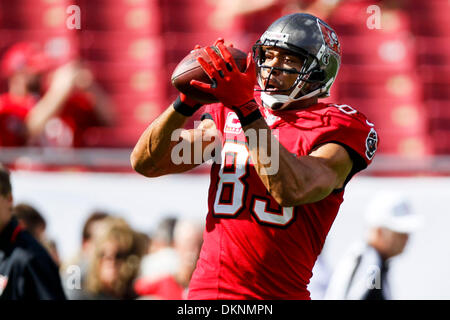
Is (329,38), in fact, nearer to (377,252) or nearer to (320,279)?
(377,252)

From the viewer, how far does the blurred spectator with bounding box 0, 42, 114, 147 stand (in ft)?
21.7

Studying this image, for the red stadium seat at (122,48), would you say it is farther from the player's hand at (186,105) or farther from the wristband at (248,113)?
the wristband at (248,113)

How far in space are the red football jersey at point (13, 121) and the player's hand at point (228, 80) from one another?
4165 mm

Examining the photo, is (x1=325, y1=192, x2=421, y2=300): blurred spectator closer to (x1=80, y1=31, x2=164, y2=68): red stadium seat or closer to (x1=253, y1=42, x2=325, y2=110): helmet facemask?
(x1=253, y1=42, x2=325, y2=110): helmet facemask

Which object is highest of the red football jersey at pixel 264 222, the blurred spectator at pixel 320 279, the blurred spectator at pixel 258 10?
the blurred spectator at pixel 258 10

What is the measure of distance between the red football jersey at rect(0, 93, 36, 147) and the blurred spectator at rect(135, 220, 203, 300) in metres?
2.07

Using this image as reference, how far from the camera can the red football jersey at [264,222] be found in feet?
9.64

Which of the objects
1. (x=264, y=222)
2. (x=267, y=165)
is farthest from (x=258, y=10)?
(x=267, y=165)

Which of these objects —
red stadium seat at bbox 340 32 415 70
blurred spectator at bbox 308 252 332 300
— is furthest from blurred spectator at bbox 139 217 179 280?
red stadium seat at bbox 340 32 415 70

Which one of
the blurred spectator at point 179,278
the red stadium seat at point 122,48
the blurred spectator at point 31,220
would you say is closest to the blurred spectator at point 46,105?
the red stadium seat at point 122,48

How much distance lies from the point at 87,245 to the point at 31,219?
614 mm

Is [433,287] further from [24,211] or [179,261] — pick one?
[24,211]

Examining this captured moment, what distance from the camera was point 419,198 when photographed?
5.84 metres

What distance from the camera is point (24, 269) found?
3.64 m
